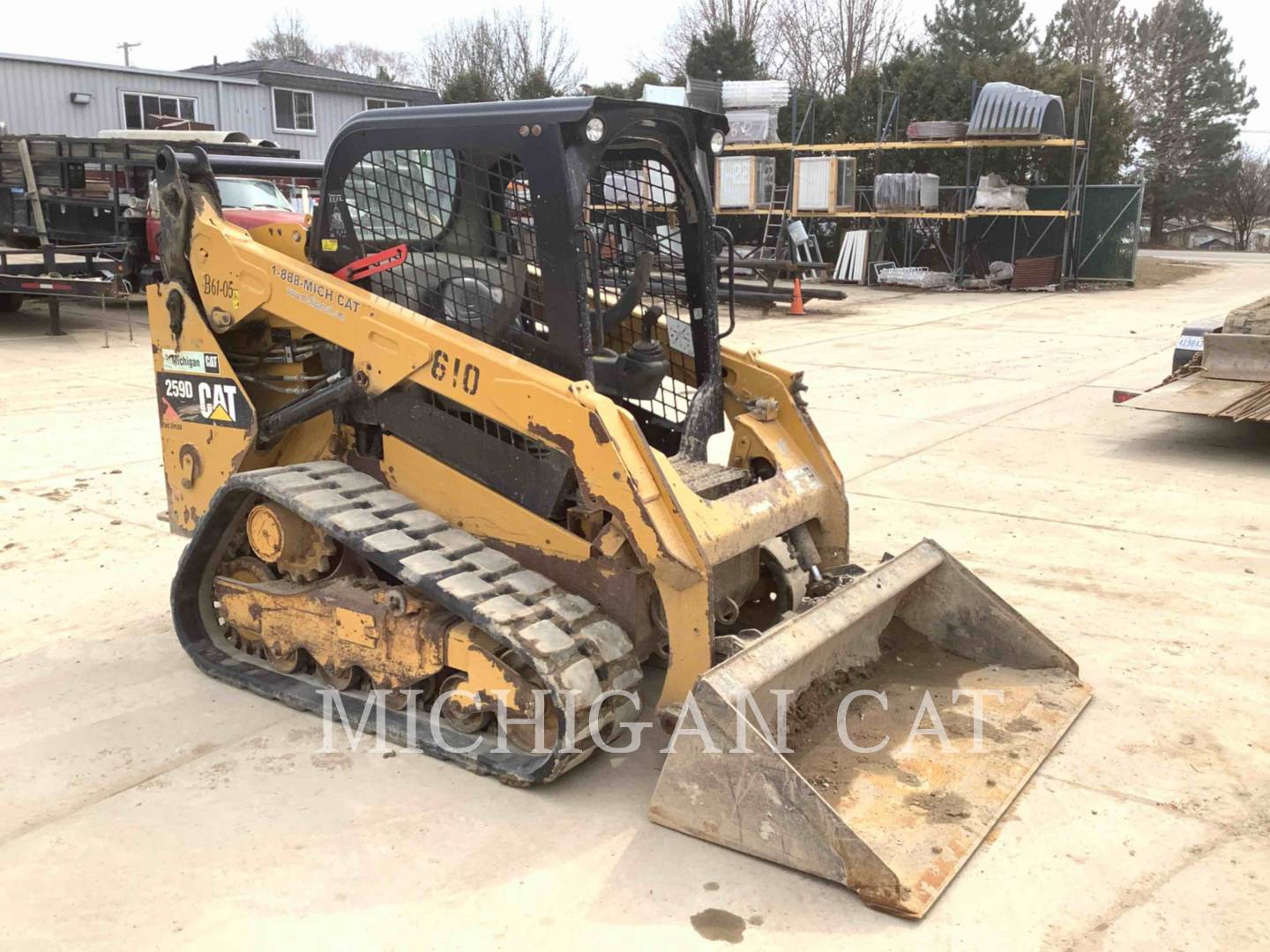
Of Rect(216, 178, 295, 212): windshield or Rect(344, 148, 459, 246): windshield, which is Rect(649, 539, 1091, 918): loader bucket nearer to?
Rect(344, 148, 459, 246): windshield

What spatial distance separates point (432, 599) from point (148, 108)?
84.0 feet

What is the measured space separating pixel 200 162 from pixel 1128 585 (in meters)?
4.62

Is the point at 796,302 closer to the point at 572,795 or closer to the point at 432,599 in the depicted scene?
A: the point at 432,599

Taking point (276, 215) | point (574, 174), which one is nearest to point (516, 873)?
point (574, 174)

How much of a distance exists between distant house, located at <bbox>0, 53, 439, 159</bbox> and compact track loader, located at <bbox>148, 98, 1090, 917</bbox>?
17515 millimetres

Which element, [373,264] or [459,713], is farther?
[373,264]

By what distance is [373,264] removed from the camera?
14.0ft

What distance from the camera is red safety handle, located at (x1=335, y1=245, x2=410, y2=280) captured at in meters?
4.20

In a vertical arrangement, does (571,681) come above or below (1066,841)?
above

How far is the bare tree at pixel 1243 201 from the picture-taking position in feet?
144

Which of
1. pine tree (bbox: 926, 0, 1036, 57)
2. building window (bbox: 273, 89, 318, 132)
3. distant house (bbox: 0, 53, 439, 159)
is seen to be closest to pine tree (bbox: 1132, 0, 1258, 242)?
pine tree (bbox: 926, 0, 1036, 57)

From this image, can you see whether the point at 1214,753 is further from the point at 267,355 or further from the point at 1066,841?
the point at 267,355

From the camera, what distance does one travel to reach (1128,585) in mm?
5605

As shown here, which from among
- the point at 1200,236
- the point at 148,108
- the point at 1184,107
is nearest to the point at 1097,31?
the point at 1184,107
